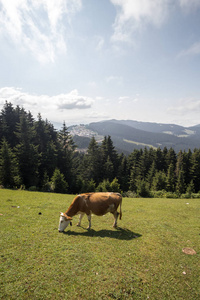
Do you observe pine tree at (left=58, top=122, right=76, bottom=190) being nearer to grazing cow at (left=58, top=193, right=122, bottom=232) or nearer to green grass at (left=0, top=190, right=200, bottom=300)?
grazing cow at (left=58, top=193, right=122, bottom=232)

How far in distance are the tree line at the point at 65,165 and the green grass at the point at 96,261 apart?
20597 millimetres

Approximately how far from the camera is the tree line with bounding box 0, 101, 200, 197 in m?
29.8

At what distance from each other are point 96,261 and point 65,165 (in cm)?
3897

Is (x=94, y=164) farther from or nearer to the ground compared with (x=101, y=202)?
nearer to the ground

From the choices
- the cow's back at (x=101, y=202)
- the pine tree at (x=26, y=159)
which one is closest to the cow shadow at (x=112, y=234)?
the cow's back at (x=101, y=202)

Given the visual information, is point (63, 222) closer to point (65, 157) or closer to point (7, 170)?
point (7, 170)

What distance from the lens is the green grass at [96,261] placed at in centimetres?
544

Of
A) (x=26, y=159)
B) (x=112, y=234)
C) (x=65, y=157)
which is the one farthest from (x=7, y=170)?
(x=112, y=234)

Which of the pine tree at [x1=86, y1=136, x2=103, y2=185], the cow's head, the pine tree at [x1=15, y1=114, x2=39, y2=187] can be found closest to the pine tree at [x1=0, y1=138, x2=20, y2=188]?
the pine tree at [x1=15, y1=114, x2=39, y2=187]

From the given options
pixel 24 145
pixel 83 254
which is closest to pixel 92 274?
pixel 83 254

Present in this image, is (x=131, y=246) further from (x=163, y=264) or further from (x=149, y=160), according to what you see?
(x=149, y=160)

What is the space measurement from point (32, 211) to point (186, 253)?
1208cm

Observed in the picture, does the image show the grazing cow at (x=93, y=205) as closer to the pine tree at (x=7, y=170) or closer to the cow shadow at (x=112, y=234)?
the cow shadow at (x=112, y=234)

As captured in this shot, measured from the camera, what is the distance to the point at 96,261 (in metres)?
6.87
